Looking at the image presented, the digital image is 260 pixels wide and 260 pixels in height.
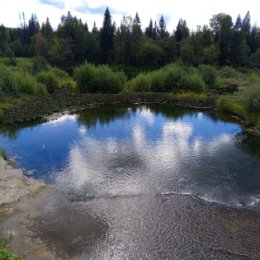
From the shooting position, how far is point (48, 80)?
58469 mm

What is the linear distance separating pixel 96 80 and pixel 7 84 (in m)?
17.2

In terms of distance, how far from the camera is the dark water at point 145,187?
56.3 feet

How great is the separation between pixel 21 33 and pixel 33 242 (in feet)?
387

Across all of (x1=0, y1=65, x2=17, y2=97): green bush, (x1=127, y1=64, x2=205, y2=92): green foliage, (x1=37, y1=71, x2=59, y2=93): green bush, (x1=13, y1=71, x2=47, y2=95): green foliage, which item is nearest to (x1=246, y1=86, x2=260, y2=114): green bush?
(x1=127, y1=64, x2=205, y2=92): green foliage

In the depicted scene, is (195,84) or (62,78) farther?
(62,78)

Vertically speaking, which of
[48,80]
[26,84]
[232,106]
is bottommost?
[232,106]

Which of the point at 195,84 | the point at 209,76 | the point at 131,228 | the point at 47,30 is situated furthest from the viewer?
the point at 47,30

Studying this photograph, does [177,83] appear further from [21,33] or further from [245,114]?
[21,33]

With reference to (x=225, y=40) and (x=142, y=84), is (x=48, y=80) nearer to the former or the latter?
(x=142, y=84)

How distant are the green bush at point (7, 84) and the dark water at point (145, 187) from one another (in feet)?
40.1

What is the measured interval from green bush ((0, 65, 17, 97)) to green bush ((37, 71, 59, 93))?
911 centimetres

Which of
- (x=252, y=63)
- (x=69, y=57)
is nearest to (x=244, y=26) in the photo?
(x=252, y=63)

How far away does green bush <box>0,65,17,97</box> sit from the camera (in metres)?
47.2

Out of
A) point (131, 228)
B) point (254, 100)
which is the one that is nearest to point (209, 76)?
point (254, 100)
